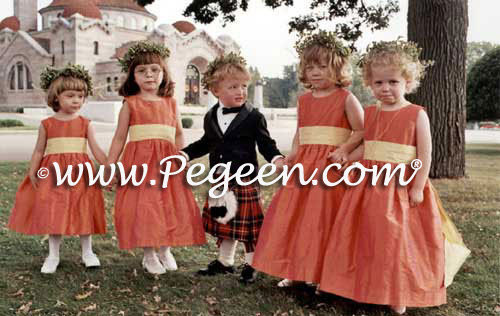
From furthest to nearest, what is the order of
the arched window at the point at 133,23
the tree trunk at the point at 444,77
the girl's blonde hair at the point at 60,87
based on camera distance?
the arched window at the point at 133,23
the tree trunk at the point at 444,77
the girl's blonde hair at the point at 60,87

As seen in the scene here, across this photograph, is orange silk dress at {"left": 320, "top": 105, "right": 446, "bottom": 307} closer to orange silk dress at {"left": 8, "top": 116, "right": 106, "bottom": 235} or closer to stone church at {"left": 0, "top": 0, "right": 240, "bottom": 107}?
orange silk dress at {"left": 8, "top": 116, "right": 106, "bottom": 235}

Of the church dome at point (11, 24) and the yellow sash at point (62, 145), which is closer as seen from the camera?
the yellow sash at point (62, 145)

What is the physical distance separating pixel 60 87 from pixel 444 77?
5910 millimetres

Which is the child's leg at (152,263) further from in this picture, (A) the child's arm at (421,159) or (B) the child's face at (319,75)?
(A) the child's arm at (421,159)

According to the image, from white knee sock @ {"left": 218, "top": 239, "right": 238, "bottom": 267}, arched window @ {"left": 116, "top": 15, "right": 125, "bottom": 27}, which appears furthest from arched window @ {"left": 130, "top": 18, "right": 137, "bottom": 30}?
white knee sock @ {"left": 218, "top": 239, "right": 238, "bottom": 267}

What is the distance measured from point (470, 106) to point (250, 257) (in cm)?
1886

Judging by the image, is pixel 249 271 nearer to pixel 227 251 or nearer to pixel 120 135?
pixel 227 251

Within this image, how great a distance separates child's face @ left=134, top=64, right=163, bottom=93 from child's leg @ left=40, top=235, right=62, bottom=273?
53.5 inches

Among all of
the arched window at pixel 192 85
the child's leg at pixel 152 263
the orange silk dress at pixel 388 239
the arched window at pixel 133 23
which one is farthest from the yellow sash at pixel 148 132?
the arched window at pixel 133 23

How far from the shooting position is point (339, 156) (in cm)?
313

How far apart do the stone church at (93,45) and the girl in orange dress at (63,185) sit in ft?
108

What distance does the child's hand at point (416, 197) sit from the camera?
2918 mm

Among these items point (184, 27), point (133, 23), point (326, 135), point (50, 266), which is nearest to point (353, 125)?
point (326, 135)

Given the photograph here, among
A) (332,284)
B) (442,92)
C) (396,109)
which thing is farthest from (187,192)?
(442,92)
